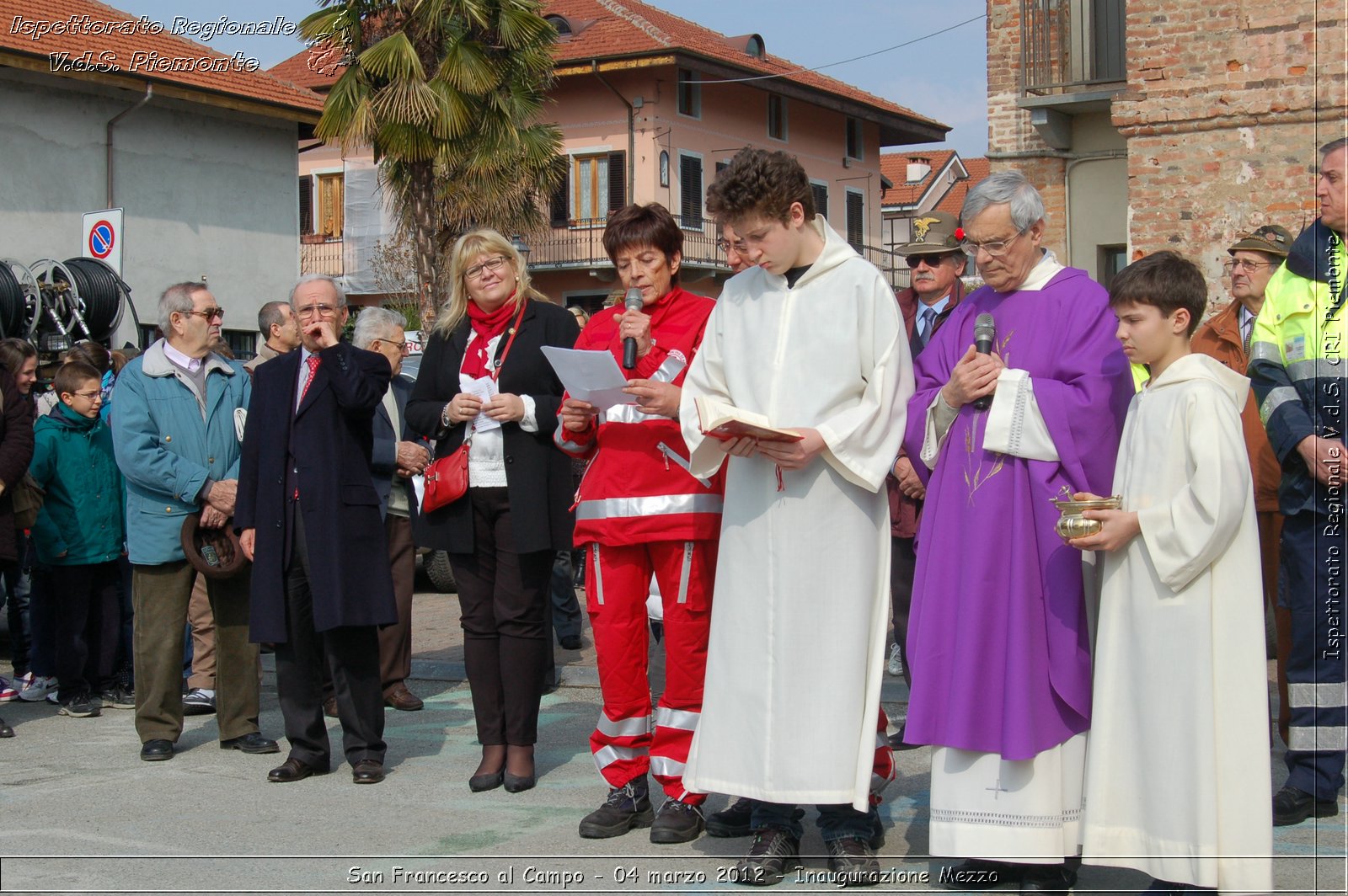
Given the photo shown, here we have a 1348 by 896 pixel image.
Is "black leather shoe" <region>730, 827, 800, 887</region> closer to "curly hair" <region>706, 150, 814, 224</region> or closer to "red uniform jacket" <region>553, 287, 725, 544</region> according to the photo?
"red uniform jacket" <region>553, 287, 725, 544</region>

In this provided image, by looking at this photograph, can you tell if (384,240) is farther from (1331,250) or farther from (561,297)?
(1331,250)

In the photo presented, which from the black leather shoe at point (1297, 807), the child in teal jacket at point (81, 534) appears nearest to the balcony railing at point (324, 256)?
the child in teal jacket at point (81, 534)

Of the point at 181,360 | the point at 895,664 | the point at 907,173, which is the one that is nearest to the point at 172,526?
the point at 181,360

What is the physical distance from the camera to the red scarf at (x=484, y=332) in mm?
6156

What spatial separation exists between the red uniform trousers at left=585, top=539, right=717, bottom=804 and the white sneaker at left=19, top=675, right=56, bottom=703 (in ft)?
14.5

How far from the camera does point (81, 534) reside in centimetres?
805

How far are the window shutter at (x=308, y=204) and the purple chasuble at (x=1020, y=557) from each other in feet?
129

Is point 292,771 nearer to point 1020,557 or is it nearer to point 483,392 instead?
point 483,392

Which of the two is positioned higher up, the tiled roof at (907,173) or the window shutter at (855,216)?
the tiled roof at (907,173)

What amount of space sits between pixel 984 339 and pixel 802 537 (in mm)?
852

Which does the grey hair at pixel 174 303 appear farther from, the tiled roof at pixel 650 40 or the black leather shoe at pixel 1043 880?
the tiled roof at pixel 650 40

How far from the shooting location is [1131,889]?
4.55m

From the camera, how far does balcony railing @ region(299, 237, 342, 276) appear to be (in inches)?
1630

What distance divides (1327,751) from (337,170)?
38.5 m
